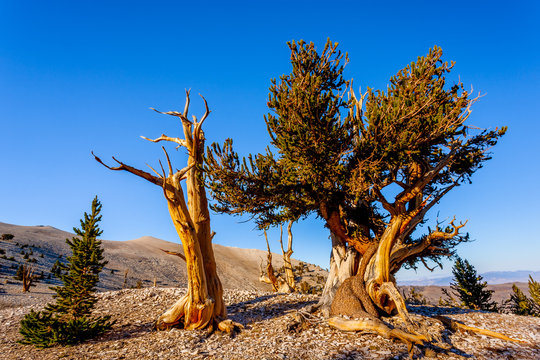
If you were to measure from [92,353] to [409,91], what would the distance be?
10.6 meters

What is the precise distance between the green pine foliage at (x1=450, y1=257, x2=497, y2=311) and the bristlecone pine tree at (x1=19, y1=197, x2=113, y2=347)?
1721 centimetres

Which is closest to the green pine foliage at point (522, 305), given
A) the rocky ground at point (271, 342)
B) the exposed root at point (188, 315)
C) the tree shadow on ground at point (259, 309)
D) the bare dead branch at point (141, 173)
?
the rocky ground at point (271, 342)

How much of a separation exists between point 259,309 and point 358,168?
222 inches

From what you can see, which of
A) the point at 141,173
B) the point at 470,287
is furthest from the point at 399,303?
the point at 470,287

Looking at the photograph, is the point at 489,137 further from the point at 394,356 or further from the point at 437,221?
the point at 394,356

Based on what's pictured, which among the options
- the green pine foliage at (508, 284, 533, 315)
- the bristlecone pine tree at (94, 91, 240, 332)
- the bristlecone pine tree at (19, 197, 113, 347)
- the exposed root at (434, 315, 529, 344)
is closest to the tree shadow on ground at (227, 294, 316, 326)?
the bristlecone pine tree at (94, 91, 240, 332)

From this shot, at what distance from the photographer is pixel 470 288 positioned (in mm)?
16672

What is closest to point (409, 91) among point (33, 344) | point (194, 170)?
point (194, 170)

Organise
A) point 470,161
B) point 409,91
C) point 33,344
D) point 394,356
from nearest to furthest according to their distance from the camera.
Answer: point 394,356
point 33,344
point 409,91
point 470,161

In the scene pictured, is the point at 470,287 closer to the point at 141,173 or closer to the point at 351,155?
the point at 351,155

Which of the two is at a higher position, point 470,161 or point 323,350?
point 470,161

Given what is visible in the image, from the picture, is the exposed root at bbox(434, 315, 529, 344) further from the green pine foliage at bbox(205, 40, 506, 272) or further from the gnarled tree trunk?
the gnarled tree trunk

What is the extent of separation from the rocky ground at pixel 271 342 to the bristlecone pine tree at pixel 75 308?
29 cm

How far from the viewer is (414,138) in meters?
7.98
